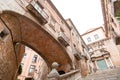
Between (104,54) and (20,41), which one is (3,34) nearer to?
(20,41)

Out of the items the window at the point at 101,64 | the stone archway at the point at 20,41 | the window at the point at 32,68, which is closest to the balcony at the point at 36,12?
the stone archway at the point at 20,41

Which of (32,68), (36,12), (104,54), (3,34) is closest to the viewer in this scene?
(3,34)

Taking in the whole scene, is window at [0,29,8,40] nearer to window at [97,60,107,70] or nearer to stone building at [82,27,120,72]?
stone building at [82,27,120,72]

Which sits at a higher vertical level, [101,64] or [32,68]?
[32,68]

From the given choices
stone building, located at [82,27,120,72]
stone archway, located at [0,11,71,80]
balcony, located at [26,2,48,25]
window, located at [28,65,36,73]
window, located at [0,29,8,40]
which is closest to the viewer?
window, located at [0,29,8,40]

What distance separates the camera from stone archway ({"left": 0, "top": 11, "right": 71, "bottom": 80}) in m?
9.08

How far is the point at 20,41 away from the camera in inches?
446

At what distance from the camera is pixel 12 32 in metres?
9.70

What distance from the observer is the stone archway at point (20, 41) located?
9078 millimetres

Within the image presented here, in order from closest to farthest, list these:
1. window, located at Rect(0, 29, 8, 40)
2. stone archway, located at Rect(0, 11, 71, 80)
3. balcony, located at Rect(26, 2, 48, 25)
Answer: window, located at Rect(0, 29, 8, 40) → stone archway, located at Rect(0, 11, 71, 80) → balcony, located at Rect(26, 2, 48, 25)

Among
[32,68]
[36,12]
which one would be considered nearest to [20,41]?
[36,12]

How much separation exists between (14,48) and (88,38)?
2755cm

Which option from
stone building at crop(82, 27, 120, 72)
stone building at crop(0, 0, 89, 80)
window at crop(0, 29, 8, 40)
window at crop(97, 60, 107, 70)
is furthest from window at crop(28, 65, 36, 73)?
window at crop(0, 29, 8, 40)

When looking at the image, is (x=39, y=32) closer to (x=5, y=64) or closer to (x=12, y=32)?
(x=12, y=32)
